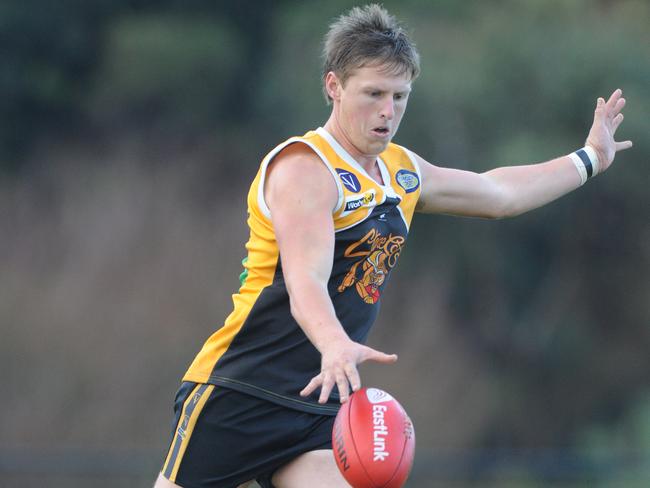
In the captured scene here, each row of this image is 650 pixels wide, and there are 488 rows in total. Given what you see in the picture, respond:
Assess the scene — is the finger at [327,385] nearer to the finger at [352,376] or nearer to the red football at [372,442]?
the finger at [352,376]

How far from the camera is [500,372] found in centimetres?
1573

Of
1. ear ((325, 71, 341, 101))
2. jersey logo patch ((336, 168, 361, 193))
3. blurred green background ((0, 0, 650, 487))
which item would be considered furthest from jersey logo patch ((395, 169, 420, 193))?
blurred green background ((0, 0, 650, 487))

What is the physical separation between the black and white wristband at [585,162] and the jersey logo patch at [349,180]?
1.18 metres

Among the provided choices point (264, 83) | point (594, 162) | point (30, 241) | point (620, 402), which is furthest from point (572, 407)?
point (594, 162)

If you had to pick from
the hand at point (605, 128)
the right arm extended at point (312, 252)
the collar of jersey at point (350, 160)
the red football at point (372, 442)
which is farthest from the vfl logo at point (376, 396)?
the hand at point (605, 128)

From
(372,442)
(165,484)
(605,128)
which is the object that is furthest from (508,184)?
(165,484)

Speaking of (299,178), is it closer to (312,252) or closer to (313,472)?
(312,252)

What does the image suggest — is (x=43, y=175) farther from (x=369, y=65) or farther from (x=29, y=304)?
(x=369, y=65)

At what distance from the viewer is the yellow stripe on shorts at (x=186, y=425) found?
4.08 m

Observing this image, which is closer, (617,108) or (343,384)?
(343,384)

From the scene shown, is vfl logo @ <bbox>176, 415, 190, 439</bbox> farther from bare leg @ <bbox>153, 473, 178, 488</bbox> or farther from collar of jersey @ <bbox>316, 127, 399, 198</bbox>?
collar of jersey @ <bbox>316, 127, 399, 198</bbox>

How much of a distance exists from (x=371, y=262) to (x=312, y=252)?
458 mm

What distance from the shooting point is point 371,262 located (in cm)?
403

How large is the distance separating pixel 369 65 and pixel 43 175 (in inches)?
538
